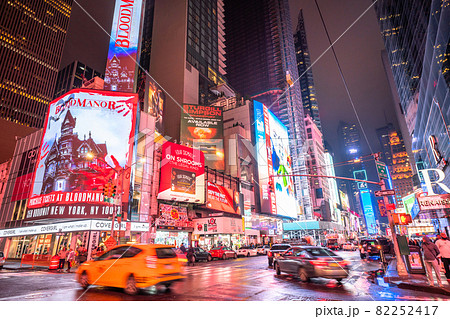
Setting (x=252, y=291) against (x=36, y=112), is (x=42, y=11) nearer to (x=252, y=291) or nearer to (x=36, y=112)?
(x=36, y=112)

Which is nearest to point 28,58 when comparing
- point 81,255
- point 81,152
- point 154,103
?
point 154,103

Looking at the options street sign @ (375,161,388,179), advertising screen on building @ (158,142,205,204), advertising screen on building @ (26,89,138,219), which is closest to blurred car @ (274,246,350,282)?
street sign @ (375,161,388,179)

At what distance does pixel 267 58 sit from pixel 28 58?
118 m

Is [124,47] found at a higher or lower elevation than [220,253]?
higher

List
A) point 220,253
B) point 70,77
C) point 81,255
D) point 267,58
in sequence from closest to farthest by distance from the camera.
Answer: point 81,255 < point 220,253 < point 267,58 < point 70,77

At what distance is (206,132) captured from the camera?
5800 cm

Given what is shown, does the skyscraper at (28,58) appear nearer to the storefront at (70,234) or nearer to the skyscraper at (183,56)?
the skyscraper at (183,56)

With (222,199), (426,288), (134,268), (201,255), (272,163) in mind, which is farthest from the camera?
(272,163)

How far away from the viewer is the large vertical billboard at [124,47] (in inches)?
1678

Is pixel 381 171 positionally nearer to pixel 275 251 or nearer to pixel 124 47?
pixel 275 251

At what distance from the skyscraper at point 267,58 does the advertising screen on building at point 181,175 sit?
2739 inches

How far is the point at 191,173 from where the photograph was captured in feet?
139

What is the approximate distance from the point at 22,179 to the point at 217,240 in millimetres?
34203

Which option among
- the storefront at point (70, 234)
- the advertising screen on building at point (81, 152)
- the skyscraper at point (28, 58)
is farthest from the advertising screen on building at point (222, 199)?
the skyscraper at point (28, 58)
